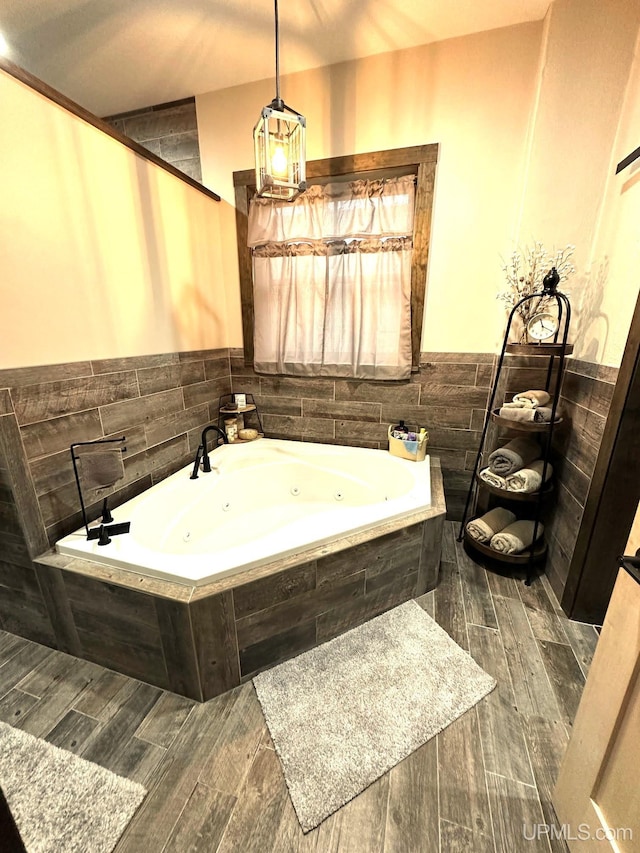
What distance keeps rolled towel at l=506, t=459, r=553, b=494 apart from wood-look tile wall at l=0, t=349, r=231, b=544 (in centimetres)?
205

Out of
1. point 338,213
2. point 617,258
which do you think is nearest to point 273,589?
point 617,258

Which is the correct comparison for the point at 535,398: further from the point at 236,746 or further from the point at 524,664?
the point at 236,746

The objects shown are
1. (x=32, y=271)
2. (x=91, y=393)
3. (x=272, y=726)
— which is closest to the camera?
(x=272, y=726)

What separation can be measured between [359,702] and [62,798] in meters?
0.99

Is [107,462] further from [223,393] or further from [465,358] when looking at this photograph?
[465,358]

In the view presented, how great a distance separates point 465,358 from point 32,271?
2.34 metres

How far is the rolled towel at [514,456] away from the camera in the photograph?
6.15 ft

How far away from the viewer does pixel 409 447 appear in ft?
7.48

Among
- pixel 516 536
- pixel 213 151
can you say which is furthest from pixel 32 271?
pixel 516 536

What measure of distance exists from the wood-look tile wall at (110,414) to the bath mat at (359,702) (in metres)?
1.19

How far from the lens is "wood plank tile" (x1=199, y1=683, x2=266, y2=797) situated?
1.06 metres

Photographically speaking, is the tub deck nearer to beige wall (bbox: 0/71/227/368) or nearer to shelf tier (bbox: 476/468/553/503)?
shelf tier (bbox: 476/468/553/503)

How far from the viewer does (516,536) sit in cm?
191

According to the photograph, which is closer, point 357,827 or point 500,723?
point 357,827
